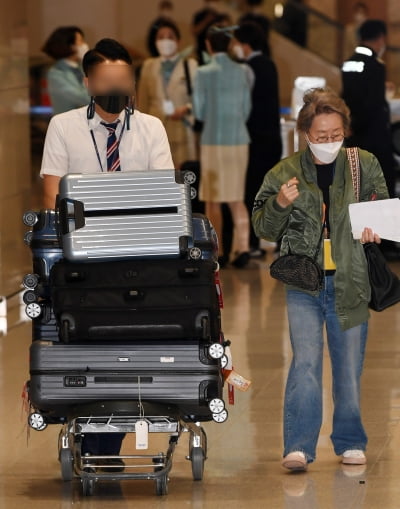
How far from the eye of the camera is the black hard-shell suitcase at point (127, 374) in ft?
16.5

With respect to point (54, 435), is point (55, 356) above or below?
above

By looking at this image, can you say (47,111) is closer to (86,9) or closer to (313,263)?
(86,9)

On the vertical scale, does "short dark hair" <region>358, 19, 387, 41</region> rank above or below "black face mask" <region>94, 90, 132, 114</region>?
above

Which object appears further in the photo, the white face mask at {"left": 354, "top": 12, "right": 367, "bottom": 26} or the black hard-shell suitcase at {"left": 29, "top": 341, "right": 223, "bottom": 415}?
the white face mask at {"left": 354, "top": 12, "right": 367, "bottom": 26}

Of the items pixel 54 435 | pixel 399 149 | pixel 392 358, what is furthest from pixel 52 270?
pixel 399 149

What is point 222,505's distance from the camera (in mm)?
5125

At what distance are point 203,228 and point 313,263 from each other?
53 cm

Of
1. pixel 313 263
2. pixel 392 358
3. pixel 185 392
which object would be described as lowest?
pixel 392 358

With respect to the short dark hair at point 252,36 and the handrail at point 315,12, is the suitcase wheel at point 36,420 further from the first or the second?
the handrail at point 315,12

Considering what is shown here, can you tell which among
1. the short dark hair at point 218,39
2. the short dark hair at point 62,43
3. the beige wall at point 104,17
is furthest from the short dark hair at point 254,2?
the short dark hair at point 62,43

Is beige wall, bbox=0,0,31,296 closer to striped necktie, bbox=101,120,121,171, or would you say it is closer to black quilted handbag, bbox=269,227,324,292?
striped necktie, bbox=101,120,121,171

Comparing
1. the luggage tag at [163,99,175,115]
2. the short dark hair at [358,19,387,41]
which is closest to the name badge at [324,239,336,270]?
the short dark hair at [358,19,387,41]

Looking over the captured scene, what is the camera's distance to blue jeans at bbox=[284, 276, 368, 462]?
5.58 metres

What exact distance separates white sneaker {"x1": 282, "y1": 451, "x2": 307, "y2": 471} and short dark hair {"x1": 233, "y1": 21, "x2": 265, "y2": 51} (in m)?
6.94
